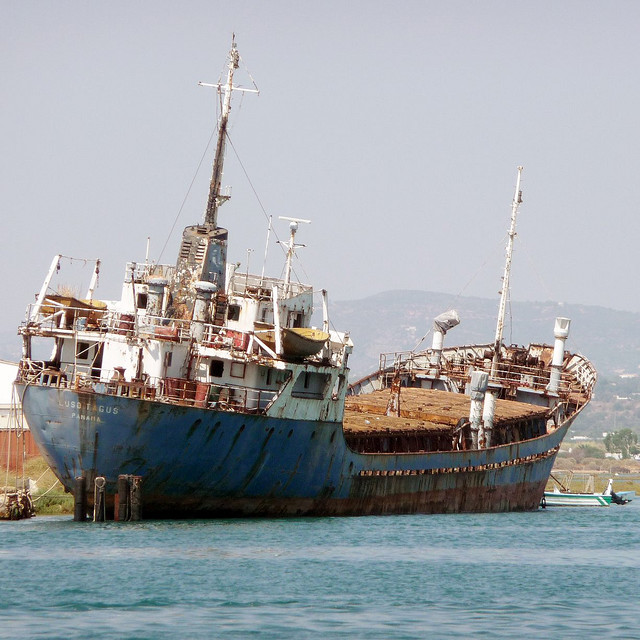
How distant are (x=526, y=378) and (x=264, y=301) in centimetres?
2807

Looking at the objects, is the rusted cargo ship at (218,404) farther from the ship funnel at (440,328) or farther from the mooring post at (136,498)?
the ship funnel at (440,328)

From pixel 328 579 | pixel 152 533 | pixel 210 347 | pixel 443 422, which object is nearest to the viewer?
pixel 328 579

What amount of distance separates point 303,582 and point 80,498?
11.3 meters

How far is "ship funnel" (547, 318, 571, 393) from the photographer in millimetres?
68125

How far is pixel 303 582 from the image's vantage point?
112 feet

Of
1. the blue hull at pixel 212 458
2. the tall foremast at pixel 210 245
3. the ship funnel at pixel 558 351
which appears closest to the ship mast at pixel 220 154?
the tall foremast at pixel 210 245

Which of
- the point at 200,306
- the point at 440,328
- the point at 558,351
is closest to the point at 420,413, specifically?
the point at 558,351

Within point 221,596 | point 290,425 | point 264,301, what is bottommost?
point 221,596

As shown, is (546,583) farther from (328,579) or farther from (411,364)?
(411,364)

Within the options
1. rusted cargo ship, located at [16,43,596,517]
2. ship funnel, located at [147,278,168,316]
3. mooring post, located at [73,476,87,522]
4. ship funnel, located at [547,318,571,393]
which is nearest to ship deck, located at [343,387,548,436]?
rusted cargo ship, located at [16,43,596,517]

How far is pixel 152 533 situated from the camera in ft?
133

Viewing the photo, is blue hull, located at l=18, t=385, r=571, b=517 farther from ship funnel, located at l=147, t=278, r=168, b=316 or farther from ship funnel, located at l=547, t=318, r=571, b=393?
ship funnel, located at l=547, t=318, r=571, b=393

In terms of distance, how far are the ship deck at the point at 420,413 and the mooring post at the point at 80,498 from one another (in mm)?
11806

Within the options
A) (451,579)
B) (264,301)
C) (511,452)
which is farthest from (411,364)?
(451,579)
